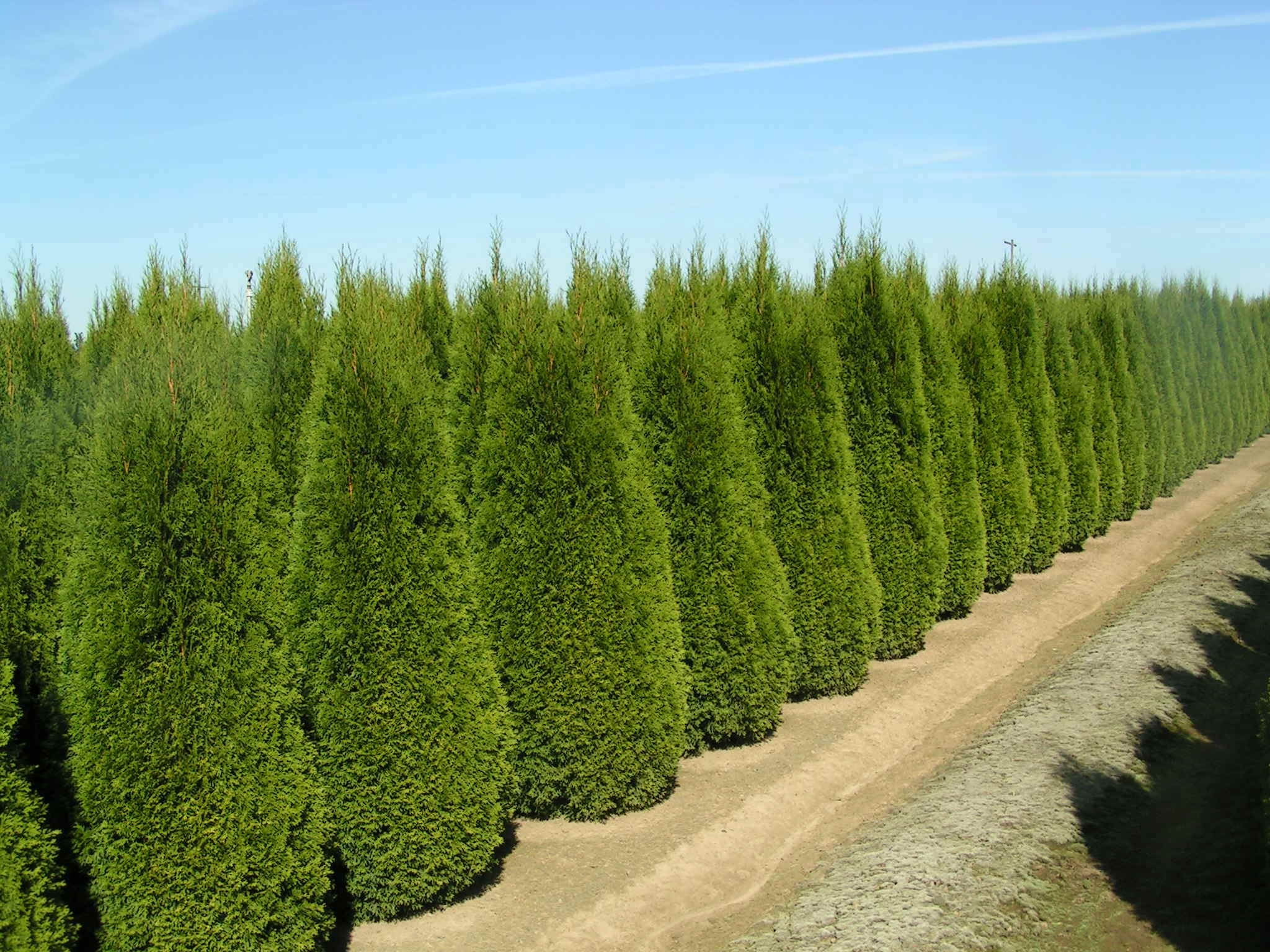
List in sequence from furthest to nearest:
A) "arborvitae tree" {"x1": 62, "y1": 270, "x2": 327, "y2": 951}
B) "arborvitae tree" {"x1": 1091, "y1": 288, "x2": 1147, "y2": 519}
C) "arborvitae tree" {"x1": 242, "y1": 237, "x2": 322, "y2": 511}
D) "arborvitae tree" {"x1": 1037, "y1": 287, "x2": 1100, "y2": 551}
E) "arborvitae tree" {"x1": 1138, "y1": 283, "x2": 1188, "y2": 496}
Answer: "arborvitae tree" {"x1": 1138, "y1": 283, "x2": 1188, "y2": 496} → "arborvitae tree" {"x1": 1091, "y1": 288, "x2": 1147, "y2": 519} → "arborvitae tree" {"x1": 1037, "y1": 287, "x2": 1100, "y2": 551} → "arborvitae tree" {"x1": 242, "y1": 237, "x2": 322, "y2": 511} → "arborvitae tree" {"x1": 62, "y1": 270, "x2": 327, "y2": 951}

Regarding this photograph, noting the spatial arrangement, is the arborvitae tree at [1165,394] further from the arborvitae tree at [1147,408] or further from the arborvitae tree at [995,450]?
the arborvitae tree at [995,450]

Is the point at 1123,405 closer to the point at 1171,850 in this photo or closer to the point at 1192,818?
the point at 1192,818

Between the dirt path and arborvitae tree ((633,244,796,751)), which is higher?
arborvitae tree ((633,244,796,751))

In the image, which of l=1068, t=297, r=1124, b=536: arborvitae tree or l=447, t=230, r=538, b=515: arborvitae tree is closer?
l=447, t=230, r=538, b=515: arborvitae tree

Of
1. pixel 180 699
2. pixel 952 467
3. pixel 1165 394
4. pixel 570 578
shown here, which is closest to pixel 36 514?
pixel 180 699

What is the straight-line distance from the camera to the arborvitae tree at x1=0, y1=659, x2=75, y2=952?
3711mm

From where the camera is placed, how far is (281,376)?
7.56 meters

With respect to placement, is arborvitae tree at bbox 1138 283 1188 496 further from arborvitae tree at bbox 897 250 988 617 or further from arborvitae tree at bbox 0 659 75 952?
arborvitae tree at bbox 0 659 75 952

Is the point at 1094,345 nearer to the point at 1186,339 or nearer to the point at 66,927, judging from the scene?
the point at 1186,339

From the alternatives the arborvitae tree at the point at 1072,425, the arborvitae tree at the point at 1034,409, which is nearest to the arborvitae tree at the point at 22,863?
the arborvitae tree at the point at 1034,409

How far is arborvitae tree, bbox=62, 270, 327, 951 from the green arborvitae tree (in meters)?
0.55

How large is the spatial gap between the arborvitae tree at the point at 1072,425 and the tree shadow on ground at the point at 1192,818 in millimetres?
6809

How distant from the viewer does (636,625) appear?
6.87 metres

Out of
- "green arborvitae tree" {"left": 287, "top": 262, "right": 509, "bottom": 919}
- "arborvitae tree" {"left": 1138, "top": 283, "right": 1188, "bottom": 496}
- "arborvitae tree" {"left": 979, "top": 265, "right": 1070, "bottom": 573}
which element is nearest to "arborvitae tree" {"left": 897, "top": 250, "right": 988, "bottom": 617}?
"arborvitae tree" {"left": 979, "top": 265, "right": 1070, "bottom": 573}
